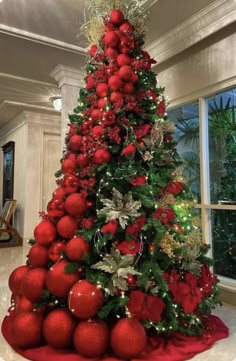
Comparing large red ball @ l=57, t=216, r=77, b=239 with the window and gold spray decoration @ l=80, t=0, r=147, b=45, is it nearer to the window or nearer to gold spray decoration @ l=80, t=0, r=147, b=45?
gold spray decoration @ l=80, t=0, r=147, b=45

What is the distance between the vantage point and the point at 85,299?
1639 mm

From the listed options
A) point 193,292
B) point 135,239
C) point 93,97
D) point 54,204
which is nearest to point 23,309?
point 54,204

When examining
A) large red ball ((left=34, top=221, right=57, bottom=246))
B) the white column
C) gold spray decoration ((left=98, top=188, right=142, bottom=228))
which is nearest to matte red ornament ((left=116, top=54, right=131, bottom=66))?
gold spray decoration ((left=98, top=188, right=142, bottom=228))

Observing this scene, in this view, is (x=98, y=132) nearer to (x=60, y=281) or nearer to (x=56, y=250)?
(x=56, y=250)

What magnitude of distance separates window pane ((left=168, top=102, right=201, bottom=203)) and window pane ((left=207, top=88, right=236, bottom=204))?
0.50ft

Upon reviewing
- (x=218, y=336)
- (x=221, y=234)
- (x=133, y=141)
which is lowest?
(x=218, y=336)

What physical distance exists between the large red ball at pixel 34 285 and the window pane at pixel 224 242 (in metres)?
1.65

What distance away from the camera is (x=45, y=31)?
302cm

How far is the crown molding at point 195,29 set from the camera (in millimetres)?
2498

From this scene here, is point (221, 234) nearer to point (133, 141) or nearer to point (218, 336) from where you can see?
point (218, 336)

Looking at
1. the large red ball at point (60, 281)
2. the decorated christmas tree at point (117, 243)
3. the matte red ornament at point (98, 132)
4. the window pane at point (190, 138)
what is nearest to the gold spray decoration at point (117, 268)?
the decorated christmas tree at point (117, 243)

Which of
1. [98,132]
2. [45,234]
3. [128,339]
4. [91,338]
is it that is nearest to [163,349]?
[128,339]

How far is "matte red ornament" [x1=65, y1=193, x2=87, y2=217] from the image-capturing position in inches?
73.5

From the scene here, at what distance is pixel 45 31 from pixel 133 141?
1763 mm
